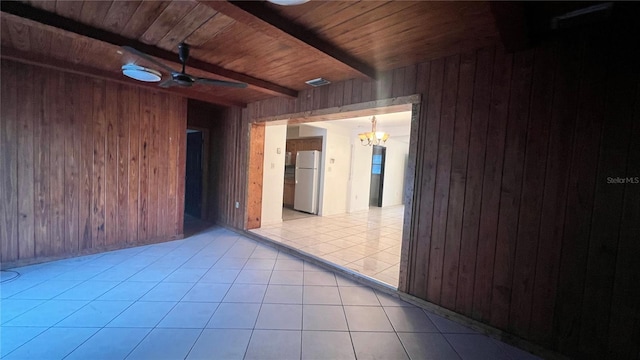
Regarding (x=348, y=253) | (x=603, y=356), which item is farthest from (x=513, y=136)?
(x=348, y=253)

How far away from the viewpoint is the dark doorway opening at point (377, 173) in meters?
8.48

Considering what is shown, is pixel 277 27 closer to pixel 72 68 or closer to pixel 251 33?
pixel 251 33

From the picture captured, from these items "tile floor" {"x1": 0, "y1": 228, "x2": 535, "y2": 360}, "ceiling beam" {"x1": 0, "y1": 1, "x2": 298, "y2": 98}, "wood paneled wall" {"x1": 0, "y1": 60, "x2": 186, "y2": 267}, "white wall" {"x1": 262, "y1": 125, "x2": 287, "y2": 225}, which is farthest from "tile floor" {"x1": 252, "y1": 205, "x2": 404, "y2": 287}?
"ceiling beam" {"x1": 0, "y1": 1, "x2": 298, "y2": 98}

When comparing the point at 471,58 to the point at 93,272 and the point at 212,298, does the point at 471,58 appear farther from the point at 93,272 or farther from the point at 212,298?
the point at 93,272

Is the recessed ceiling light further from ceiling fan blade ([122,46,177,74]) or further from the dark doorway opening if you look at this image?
the dark doorway opening

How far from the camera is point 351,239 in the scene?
436 centimetres

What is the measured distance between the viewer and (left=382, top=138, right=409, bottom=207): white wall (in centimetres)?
850

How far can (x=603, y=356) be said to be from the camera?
60.9 inches

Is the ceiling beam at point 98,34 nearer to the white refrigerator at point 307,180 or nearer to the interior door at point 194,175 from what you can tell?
the interior door at point 194,175

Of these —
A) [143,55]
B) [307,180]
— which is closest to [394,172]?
[307,180]

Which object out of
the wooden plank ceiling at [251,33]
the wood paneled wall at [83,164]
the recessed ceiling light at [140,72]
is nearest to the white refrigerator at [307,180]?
the wood paneled wall at [83,164]

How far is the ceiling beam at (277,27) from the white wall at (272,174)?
2939 millimetres

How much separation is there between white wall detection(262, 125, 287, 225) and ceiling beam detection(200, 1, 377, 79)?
116 inches

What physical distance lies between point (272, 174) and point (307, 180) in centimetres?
163
